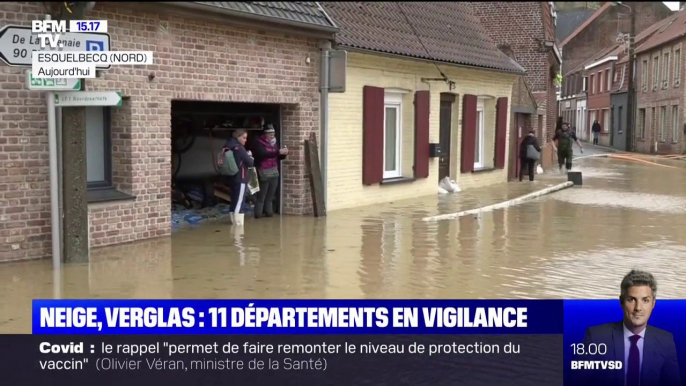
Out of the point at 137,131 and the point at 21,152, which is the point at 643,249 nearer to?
the point at 137,131

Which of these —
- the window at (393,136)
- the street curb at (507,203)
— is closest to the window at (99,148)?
the street curb at (507,203)

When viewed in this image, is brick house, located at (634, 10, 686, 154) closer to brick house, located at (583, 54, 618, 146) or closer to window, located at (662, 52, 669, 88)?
window, located at (662, 52, 669, 88)

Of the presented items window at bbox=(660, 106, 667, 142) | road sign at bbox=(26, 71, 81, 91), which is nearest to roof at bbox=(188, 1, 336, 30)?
road sign at bbox=(26, 71, 81, 91)

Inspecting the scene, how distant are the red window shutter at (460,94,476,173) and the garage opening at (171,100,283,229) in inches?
281

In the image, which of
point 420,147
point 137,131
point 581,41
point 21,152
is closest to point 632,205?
point 420,147

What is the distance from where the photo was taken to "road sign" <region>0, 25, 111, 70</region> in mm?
8969

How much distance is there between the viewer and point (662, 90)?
27891 millimetres

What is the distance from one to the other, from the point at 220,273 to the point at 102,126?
3.16m

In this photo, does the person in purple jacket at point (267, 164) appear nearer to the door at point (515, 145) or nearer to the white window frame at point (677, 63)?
the door at point (515, 145)

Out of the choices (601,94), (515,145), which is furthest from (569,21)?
(515,145)

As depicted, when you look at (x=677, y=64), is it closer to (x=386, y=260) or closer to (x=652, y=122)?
(x=652, y=122)

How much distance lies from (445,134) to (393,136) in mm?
2722

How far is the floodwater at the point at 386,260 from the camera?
28.1ft

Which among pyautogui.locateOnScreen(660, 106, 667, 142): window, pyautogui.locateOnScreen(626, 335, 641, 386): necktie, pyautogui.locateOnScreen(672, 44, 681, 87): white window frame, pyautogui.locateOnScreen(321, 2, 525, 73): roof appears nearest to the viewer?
pyautogui.locateOnScreen(626, 335, 641, 386): necktie
